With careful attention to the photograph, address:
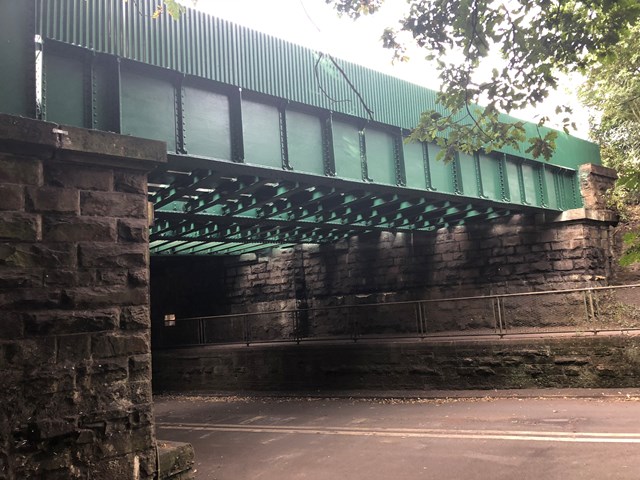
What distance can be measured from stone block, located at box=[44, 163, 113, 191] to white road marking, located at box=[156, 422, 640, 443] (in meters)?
5.65

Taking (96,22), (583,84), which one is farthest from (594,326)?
(583,84)

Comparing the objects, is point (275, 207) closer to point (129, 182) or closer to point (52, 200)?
point (129, 182)

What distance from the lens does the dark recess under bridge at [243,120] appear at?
7.00m

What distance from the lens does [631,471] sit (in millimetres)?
5617

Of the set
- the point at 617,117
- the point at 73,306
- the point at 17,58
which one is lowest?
the point at 73,306

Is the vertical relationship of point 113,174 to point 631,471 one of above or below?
above

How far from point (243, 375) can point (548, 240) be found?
10.4m

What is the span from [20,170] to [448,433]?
22.2 feet

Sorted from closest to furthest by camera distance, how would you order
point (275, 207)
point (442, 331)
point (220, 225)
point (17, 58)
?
point (17, 58)
point (442, 331)
point (275, 207)
point (220, 225)

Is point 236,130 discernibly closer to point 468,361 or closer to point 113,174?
point 113,174

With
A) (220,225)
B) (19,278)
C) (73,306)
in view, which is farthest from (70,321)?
(220,225)

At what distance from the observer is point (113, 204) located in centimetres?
565

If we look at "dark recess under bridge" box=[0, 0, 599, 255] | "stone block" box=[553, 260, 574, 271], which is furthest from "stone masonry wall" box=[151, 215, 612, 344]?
"dark recess under bridge" box=[0, 0, 599, 255]

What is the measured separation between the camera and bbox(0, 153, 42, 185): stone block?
497 centimetres
